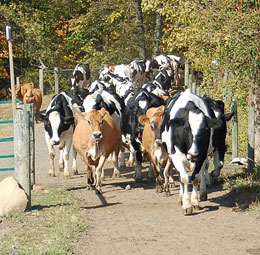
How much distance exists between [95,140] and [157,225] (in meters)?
3.43

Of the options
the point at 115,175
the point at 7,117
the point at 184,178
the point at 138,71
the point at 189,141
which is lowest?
the point at 7,117

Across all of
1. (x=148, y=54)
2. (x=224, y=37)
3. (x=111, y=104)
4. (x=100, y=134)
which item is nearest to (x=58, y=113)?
(x=111, y=104)

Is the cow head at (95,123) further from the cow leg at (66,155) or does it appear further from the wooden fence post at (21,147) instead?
the cow leg at (66,155)

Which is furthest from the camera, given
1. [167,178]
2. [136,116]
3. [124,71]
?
[124,71]

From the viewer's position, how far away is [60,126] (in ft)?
54.3

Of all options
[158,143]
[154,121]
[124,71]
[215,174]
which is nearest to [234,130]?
[215,174]

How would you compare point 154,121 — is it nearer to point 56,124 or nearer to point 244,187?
point 244,187

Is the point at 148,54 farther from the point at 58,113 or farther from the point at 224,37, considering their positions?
the point at 224,37

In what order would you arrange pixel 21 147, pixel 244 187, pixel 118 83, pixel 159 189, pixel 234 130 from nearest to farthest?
1. pixel 21 147
2. pixel 244 187
3. pixel 159 189
4. pixel 234 130
5. pixel 118 83

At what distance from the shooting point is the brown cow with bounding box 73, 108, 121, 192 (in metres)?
14.1

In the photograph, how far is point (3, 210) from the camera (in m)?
11.6

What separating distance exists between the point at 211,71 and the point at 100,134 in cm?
296

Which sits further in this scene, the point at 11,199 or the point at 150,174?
the point at 150,174

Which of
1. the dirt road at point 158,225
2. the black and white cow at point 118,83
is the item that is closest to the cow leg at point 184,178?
the dirt road at point 158,225
